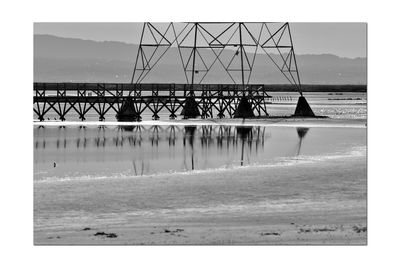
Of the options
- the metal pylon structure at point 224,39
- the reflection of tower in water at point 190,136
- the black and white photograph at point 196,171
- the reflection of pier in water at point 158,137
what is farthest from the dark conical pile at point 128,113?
the black and white photograph at point 196,171

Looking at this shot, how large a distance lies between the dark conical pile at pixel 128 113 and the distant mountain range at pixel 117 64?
9.39 feet

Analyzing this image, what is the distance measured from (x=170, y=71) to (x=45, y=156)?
54.4 ft

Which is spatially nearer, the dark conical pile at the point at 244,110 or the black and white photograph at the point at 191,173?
the black and white photograph at the point at 191,173

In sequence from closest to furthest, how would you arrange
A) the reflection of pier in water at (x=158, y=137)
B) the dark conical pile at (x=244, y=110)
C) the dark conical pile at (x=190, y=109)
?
1. the reflection of pier in water at (x=158, y=137)
2. the dark conical pile at (x=244, y=110)
3. the dark conical pile at (x=190, y=109)

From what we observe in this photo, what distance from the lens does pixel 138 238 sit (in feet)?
49.1

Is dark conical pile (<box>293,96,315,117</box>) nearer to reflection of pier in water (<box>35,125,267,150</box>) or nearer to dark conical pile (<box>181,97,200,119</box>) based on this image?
reflection of pier in water (<box>35,125,267,150</box>)

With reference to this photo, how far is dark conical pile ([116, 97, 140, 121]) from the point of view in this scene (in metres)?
44.4

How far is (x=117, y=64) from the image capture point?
1184 inches

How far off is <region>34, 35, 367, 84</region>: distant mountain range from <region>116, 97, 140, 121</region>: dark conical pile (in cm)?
286

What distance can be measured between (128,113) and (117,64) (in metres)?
14.6

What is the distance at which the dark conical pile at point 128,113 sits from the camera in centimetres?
4441

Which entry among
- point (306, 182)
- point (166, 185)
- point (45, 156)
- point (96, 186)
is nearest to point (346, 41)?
point (306, 182)

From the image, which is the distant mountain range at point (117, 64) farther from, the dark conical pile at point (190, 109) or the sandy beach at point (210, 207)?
the dark conical pile at point (190, 109)

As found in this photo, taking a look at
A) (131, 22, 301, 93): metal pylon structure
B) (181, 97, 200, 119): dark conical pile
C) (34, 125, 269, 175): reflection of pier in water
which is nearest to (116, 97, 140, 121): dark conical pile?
(181, 97, 200, 119): dark conical pile
